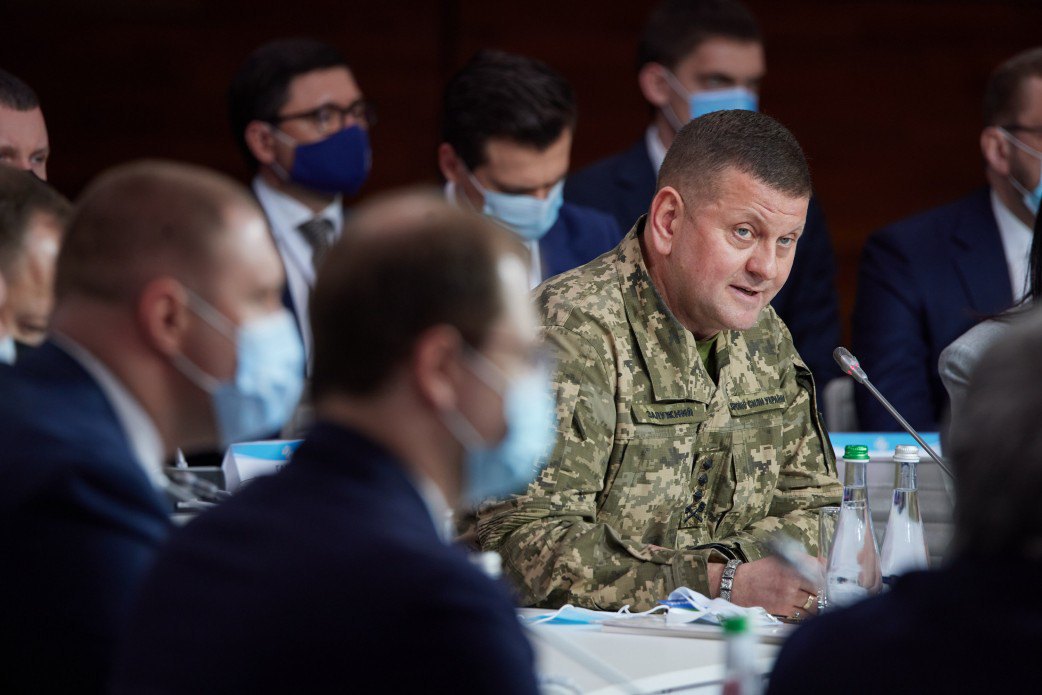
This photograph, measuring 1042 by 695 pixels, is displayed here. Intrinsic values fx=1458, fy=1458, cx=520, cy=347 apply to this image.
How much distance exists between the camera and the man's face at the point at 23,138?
3.11m

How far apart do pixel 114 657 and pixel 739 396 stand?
4.69ft

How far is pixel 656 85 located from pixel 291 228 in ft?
3.54

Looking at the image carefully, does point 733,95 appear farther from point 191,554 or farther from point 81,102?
point 191,554

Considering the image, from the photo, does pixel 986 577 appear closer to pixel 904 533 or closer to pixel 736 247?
pixel 904 533

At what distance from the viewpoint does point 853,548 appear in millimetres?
1955

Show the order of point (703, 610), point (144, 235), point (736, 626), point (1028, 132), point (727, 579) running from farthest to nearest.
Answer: point (1028, 132)
point (727, 579)
point (703, 610)
point (144, 235)
point (736, 626)

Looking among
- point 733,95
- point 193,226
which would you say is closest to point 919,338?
point 733,95

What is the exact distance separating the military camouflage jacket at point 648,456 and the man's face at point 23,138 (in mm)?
1312

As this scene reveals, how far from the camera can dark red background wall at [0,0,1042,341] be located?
5.16 m

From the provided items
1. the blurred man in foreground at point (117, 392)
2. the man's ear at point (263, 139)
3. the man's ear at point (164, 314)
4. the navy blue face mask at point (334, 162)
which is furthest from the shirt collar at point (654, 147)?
the man's ear at point (164, 314)

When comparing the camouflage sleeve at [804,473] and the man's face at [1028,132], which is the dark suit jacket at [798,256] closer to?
the man's face at [1028,132]

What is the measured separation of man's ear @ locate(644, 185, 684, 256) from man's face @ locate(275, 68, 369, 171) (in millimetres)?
1489

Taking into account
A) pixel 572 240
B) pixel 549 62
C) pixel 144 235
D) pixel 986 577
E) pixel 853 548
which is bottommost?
pixel 853 548

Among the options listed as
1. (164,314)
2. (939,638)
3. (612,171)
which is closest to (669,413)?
(164,314)
